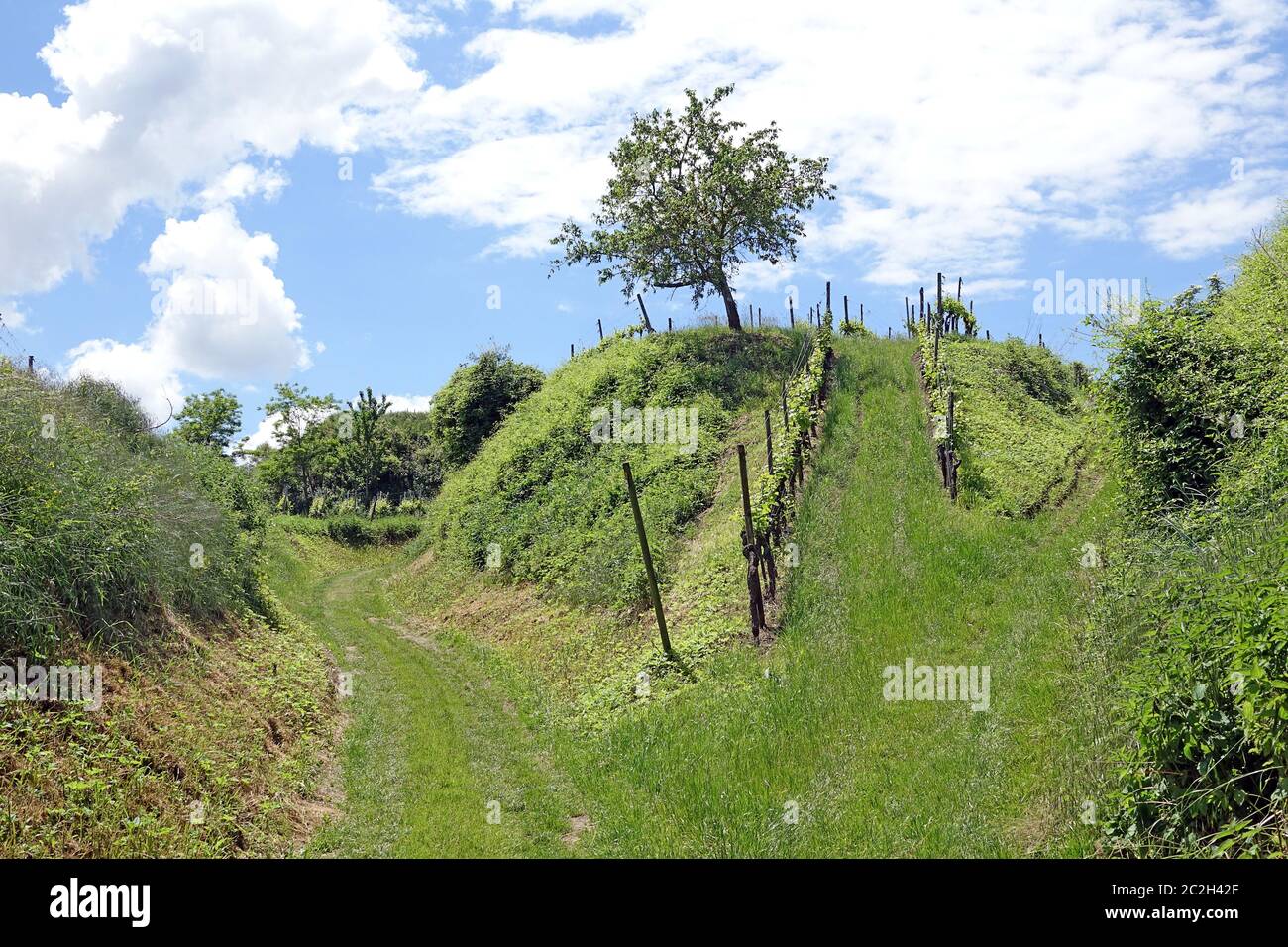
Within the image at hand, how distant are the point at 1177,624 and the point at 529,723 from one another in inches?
498

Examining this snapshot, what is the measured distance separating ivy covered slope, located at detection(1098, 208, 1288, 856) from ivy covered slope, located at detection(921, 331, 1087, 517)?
337 cm

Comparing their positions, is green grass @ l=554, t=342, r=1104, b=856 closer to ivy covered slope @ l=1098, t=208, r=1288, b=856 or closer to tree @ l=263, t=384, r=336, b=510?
ivy covered slope @ l=1098, t=208, r=1288, b=856

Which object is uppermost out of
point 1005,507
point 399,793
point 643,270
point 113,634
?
point 643,270

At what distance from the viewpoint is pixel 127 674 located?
1218cm

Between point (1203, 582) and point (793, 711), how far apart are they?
277 inches

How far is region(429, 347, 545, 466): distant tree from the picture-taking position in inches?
1879

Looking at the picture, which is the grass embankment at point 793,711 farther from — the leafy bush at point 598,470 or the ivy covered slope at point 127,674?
the ivy covered slope at point 127,674

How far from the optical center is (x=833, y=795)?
1112 cm

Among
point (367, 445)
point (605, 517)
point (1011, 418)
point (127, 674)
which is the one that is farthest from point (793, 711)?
point (367, 445)

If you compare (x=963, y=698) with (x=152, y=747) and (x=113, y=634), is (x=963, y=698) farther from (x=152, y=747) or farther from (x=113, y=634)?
(x=113, y=634)

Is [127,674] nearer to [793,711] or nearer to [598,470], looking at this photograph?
[793,711]

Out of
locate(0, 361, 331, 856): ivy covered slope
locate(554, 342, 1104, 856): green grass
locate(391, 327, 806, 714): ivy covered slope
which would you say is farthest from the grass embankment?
locate(0, 361, 331, 856): ivy covered slope

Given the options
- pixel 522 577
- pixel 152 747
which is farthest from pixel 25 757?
pixel 522 577
